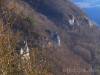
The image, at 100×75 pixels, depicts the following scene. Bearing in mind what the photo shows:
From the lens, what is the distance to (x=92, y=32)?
6328 centimetres

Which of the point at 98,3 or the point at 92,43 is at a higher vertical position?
the point at 98,3

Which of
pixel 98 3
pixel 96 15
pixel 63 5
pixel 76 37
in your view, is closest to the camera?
pixel 76 37

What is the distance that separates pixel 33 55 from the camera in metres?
8.58

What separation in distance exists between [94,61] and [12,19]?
4260cm

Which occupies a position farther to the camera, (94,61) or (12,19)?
(94,61)

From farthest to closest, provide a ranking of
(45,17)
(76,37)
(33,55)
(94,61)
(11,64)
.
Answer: (45,17)
(76,37)
(94,61)
(33,55)
(11,64)

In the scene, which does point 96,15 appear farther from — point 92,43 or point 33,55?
point 33,55

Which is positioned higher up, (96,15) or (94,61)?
(96,15)

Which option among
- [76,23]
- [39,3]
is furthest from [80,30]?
[39,3]

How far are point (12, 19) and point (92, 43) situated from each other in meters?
51.1

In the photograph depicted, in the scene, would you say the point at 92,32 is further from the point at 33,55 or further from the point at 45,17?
the point at 33,55

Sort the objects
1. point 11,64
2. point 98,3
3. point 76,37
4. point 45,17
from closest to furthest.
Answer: point 11,64 < point 76,37 < point 45,17 < point 98,3

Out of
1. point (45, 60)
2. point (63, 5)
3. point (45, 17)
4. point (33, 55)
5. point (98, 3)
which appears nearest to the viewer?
point (33, 55)

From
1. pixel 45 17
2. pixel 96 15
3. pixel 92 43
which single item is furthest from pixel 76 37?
pixel 96 15
